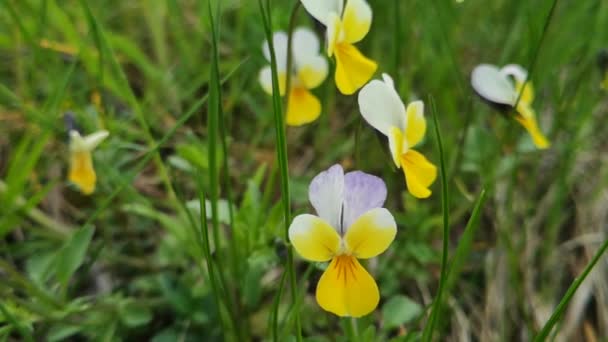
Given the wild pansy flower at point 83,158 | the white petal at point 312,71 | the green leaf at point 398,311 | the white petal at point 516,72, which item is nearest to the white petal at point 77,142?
the wild pansy flower at point 83,158

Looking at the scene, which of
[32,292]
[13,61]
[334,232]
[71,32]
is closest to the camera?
[334,232]

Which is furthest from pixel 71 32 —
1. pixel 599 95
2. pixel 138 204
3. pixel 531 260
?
pixel 599 95

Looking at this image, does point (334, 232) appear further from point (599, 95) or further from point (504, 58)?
point (599, 95)

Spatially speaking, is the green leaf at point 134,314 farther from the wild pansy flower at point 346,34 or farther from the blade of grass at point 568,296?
the blade of grass at point 568,296

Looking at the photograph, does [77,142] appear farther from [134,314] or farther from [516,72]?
[516,72]

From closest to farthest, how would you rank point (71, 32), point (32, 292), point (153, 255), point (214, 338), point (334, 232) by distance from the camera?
point (334, 232), point (32, 292), point (214, 338), point (153, 255), point (71, 32)

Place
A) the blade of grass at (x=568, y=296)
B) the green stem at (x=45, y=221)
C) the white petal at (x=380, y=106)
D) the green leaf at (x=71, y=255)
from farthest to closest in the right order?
the green stem at (x=45, y=221), the green leaf at (x=71, y=255), the white petal at (x=380, y=106), the blade of grass at (x=568, y=296)

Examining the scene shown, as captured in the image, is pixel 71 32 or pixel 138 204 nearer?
pixel 138 204

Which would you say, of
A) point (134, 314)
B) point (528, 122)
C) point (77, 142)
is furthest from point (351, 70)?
point (134, 314)
